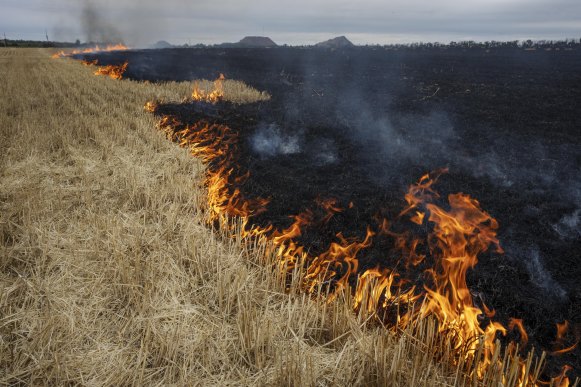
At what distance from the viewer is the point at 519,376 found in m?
2.86

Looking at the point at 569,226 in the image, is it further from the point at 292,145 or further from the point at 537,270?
the point at 292,145

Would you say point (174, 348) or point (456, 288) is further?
point (456, 288)

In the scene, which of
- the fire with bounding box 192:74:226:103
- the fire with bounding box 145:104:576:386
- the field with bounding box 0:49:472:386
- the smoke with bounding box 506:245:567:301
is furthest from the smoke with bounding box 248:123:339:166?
the fire with bounding box 192:74:226:103

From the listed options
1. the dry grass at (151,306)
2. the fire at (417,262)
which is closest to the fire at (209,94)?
the fire at (417,262)

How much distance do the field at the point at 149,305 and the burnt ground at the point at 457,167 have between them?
3.95ft

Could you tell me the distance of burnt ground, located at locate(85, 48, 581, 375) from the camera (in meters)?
3.95

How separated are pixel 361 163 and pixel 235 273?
4.14m

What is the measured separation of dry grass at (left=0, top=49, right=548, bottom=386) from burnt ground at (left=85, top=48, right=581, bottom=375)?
1197 mm

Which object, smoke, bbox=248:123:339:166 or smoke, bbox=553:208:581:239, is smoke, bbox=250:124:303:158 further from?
smoke, bbox=553:208:581:239

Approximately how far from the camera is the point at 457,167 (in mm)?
6938

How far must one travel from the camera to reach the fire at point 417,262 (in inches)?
122

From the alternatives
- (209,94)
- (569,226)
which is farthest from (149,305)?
(209,94)

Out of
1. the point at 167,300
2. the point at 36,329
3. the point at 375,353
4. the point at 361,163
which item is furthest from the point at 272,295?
the point at 361,163

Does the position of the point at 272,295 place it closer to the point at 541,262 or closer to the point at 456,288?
the point at 456,288
